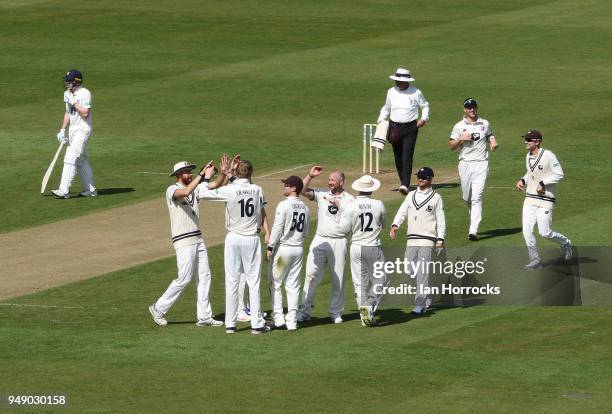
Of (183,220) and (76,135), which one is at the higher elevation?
(76,135)

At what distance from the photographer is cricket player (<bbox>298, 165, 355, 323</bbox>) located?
19562 millimetres

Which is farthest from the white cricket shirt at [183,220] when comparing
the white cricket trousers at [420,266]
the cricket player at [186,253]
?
the white cricket trousers at [420,266]

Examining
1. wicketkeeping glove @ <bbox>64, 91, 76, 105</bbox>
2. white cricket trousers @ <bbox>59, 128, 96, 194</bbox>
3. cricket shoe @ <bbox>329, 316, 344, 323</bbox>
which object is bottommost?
cricket shoe @ <bbox>329, 316, 344, 323</bbox>

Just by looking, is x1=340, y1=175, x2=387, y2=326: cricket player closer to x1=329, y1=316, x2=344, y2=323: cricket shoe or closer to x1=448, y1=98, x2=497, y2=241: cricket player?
x1=329, y1=316, x2=344, y2=323: cricket shoe

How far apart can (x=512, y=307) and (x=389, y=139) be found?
332 inches

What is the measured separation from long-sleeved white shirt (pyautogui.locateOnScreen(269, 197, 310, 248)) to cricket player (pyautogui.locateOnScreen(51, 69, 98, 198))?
367 inches

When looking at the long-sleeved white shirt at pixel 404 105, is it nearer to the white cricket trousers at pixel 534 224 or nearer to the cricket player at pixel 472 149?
the cricket player at pixel 472 149

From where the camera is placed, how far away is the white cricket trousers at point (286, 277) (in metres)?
19.3

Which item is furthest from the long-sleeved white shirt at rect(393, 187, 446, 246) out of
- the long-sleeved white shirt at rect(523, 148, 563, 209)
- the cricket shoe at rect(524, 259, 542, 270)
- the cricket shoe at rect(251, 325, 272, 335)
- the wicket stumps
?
the wicket stumps

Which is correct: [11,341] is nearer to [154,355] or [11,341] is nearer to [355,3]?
[154,355]

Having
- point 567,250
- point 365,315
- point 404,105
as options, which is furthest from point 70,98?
point 365,315

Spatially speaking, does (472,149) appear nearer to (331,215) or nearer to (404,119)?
(404,119)

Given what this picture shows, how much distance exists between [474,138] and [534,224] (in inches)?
125

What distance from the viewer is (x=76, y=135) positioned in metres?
27.9
